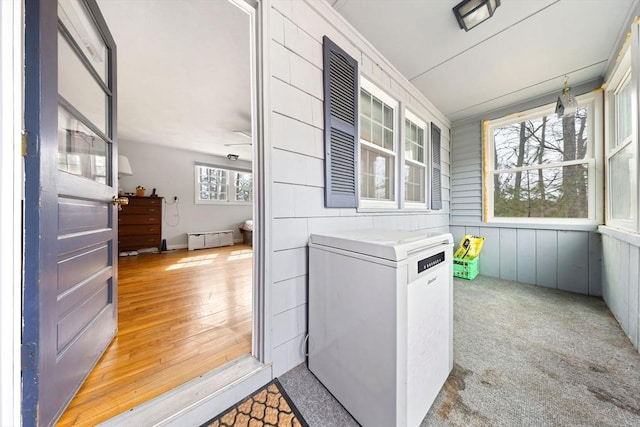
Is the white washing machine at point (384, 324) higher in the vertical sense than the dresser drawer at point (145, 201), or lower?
lower

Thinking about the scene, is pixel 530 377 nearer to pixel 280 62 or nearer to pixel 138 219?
pixel 280 62

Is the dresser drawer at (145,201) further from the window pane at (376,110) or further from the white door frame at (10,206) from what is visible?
the window pane at (376,110)

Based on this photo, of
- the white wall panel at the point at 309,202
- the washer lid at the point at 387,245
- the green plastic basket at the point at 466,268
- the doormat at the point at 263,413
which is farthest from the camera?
the green plastic basket at the point at 466,268

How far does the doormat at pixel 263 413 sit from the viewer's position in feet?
3.17

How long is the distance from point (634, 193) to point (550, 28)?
144 cm

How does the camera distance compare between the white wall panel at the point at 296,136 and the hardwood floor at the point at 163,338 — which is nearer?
the hardwood floor at the point at 163,338

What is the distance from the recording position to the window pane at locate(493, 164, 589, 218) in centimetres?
253

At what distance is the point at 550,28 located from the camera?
5.66ft

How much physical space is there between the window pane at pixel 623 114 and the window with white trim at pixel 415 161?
5.43ft

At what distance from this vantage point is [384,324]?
884 millimetres

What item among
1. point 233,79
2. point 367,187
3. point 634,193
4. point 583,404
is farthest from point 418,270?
point 233,79

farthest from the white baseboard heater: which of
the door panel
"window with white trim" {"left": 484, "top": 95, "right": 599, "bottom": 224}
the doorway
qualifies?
"window with white trim" {"left": 484, "top": 95, "right": 599, "bottom": 224}

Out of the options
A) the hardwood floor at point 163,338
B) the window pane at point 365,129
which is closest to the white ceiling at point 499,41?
the window pane at point 365,129

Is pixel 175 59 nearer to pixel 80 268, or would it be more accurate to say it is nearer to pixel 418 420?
pixel 80 268
